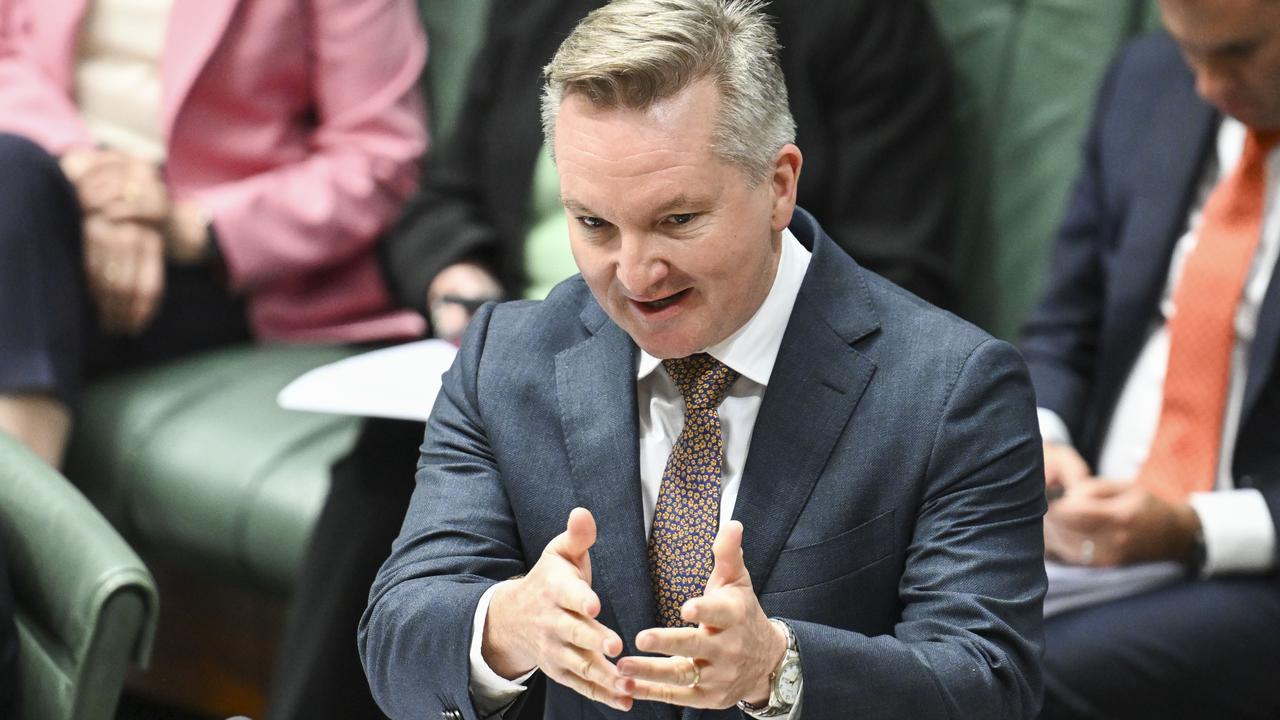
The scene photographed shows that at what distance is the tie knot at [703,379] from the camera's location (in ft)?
4.66

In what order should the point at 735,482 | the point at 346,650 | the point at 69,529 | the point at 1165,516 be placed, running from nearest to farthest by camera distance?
the point at 735,482, the point at 69,529, the point at 1165,516, the point at 346,650

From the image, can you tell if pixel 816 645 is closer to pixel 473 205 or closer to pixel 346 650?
pixel 346 650

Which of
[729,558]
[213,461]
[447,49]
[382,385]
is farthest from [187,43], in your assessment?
[729,558]

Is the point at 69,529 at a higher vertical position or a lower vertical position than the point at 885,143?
lower

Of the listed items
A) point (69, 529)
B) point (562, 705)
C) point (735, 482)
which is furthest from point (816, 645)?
point (69, 529)

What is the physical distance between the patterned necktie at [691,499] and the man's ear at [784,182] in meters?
0.14

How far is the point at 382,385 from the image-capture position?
194 cm

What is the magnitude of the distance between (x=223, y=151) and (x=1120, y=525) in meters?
1.59

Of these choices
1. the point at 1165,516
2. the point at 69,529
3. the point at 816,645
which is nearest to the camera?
the point at 816,645

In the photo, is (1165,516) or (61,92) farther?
(61,92)

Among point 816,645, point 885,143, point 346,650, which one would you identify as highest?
point 885,143

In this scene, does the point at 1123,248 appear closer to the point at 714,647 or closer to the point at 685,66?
the point at 685,66

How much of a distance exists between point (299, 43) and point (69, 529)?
138 cm

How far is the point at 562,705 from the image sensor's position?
1491 millimetres
